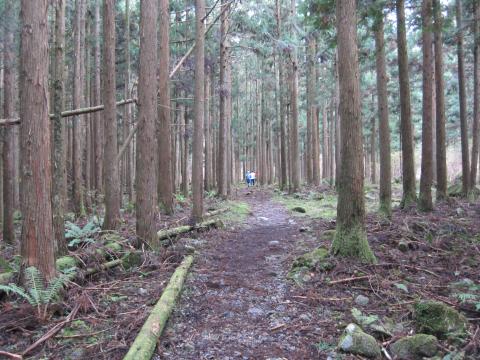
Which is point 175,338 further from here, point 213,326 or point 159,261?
point 159,261

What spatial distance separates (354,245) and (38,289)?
16.1ft

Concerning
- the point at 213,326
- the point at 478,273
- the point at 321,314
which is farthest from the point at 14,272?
the point at 478,273

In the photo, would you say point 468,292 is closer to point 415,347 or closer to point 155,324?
point 415,347

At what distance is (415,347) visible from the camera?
4.17m

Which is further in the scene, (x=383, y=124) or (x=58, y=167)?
(x=383, y=124)

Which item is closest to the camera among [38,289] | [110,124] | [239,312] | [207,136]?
[38,289]

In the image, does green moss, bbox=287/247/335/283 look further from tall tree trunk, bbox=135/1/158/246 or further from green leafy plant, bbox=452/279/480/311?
tall tree trunk, bbox=135/1/158/246

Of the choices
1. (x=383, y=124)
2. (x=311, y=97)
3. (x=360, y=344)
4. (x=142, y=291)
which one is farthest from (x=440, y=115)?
(x=311, y=97)

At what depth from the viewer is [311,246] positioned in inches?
352

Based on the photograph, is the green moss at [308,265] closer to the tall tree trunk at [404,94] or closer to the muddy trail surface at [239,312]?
the muddy trail surface at [239,312]

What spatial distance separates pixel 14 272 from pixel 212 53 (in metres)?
18.2

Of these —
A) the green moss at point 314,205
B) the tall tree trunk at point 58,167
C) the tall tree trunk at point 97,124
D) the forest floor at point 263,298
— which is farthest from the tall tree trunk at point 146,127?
the green moss at point 314,205

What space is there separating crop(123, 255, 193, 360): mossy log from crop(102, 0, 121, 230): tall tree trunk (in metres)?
3.94

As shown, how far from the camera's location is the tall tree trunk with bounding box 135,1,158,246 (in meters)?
7.91
